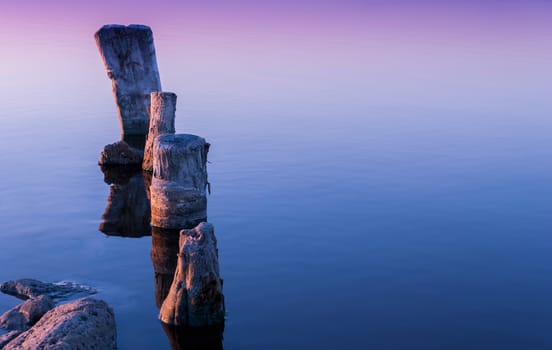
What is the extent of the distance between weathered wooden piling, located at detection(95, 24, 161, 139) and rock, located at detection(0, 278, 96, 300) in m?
9.95

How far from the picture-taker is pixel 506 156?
19203 mm

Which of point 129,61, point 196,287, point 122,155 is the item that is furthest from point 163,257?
point 129,61

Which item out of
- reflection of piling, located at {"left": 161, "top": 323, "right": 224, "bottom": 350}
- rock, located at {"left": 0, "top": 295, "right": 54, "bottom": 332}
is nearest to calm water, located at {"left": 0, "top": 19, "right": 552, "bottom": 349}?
reflection of piling, located at {"left": 161, "top": 323, "right": 224, "bottom": 350}

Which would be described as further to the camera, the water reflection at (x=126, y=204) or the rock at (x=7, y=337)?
the water reflection at (x=126, y=204)

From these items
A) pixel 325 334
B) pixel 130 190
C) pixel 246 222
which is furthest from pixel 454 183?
pixel 325 334

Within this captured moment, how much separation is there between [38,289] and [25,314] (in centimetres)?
106

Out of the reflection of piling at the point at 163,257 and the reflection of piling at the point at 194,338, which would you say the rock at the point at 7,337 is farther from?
the reflection of piling at the point at 163,257

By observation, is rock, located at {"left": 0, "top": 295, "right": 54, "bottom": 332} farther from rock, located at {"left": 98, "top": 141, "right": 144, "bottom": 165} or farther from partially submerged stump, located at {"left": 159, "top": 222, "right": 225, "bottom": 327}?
rock, located at {"left": 98, "top": 141, "right": 144, "bottom": 165}

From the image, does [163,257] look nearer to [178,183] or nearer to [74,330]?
[178,183]

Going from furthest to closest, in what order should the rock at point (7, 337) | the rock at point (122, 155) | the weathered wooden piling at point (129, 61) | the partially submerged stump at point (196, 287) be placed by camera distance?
the weathered wooden piling at point (129, 61) < the rock at point (122, 155) < the partially submerged stump at point (196, 287) < the rock at point (7, 337)

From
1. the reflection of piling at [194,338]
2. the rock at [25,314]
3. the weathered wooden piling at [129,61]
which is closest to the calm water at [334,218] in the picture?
the reflection of piling at [194,338]

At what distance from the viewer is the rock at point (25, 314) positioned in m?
8.88

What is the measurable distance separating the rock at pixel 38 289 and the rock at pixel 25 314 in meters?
0.71

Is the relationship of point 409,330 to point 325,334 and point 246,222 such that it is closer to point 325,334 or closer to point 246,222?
point 325,334
